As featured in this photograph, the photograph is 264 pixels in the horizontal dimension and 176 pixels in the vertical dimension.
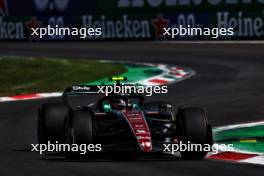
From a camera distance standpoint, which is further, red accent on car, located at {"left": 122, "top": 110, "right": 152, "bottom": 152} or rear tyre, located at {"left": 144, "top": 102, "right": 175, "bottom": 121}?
rear tyre, located at {"left": 144, "top": 102, "right": 175, "bottom": 121}

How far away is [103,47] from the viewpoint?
38.3 meters

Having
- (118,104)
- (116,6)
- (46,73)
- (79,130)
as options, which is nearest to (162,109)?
(118,104)

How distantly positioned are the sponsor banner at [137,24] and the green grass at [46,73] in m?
8.76

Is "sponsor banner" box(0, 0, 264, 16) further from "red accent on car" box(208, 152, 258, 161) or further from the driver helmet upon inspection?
"red accent on car" box(208, 152, 258, 161)

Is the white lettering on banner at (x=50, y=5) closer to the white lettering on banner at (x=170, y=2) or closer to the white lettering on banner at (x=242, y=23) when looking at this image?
the white lettering on banner at (x=170, y=2)

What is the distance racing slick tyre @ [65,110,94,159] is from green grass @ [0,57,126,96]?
1106 centimetres

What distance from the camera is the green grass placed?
24.0 meters

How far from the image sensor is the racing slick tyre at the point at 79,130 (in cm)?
1146

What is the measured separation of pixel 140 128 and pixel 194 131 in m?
0.68

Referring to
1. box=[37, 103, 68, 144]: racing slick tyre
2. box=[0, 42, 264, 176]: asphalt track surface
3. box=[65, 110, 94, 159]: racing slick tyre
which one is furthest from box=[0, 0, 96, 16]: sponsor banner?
box=[65, 110, 94, 159]: racing slick tyre

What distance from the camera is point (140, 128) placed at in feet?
37.4

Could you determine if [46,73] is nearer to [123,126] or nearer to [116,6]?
[123,126]

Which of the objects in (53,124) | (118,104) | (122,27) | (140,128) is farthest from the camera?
(122,27)

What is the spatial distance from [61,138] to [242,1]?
96.8 feet
